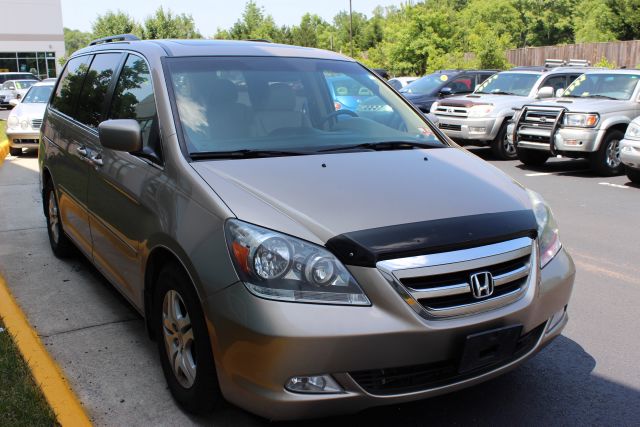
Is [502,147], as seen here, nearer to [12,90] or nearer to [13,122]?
[13,122]

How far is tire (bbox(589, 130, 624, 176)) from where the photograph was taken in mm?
10570

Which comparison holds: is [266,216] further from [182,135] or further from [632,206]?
[632,206]

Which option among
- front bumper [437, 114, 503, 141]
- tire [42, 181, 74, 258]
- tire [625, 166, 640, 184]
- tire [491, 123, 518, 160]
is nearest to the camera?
tire [42, 181, 74, 258]

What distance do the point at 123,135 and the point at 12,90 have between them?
96.0ft

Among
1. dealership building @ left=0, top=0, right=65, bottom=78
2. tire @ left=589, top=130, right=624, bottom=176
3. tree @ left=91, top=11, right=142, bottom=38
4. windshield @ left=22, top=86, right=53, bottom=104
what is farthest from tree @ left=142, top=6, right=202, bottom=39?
tire @ left=589, top=130, right=624, bottom=176

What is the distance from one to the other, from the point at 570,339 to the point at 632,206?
5.04m

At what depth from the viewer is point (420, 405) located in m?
3.23

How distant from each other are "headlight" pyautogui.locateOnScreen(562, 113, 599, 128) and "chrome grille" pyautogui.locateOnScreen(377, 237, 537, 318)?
8.53 meters

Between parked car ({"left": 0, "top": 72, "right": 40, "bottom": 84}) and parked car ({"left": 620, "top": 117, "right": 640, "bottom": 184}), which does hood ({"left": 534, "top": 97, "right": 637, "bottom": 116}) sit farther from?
parked car ({"left": 0, "top": 72, "right": 40, "bottom": 84})

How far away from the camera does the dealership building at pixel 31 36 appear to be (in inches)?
2105

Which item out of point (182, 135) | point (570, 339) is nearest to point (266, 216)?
point (182, 135)

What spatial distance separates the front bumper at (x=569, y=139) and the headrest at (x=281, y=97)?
792cm

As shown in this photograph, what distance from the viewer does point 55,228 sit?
5625mm

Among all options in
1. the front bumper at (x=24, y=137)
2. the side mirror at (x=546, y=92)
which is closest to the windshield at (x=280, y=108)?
the side mirror at (x=546, y=92)
